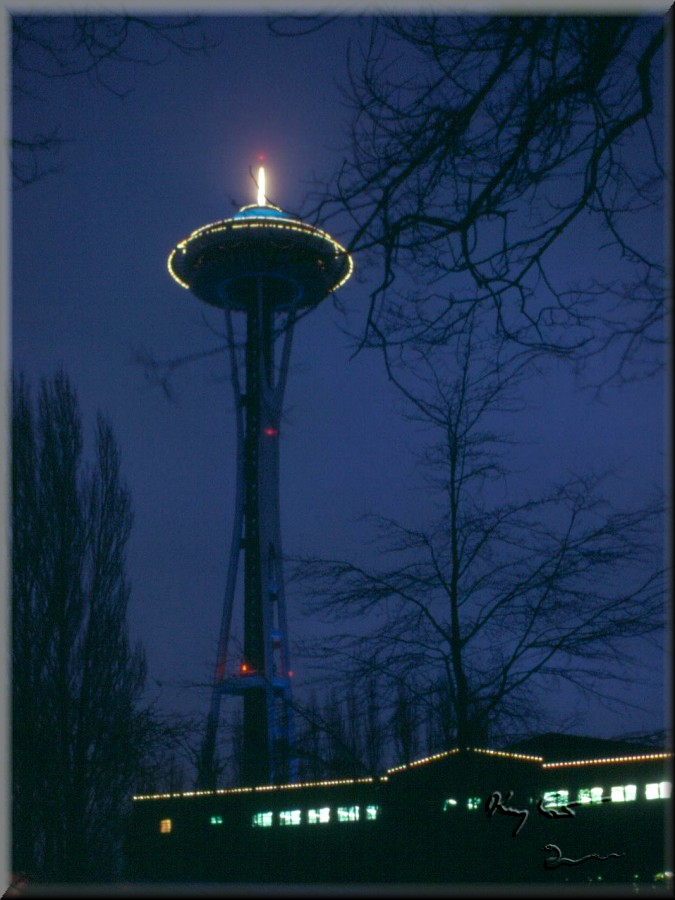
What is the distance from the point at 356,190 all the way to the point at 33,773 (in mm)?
5674

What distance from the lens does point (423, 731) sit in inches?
184

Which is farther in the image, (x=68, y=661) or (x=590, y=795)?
(x=68, y=661)

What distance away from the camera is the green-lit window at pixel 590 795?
4344 mm

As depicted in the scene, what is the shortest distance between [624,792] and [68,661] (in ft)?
16.9

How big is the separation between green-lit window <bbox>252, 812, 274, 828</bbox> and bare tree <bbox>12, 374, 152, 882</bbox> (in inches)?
46.1

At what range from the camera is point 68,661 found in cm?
755

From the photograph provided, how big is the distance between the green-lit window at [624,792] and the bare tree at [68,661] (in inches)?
162

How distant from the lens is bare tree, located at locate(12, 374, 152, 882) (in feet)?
22.0

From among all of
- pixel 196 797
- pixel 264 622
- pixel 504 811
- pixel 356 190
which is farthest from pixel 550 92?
pixel 264 622
